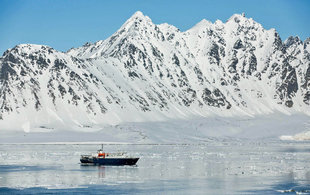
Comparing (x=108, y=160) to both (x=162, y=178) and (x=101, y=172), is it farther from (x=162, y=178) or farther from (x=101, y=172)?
(x=162, y=178)

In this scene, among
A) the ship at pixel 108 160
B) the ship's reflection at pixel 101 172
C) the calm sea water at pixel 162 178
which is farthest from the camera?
the ship at pixel 108 160

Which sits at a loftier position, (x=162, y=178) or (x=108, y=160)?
(x=108, y=160)

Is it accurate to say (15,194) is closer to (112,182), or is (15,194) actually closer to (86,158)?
(112,182)

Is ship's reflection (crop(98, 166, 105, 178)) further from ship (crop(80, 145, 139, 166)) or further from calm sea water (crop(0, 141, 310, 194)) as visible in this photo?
ship (crop(80, 145, 139, 166))

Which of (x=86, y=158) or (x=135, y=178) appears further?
(x=86, y=158)

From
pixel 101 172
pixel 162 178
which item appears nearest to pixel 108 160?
pixel 101 172

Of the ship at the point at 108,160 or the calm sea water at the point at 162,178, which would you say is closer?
the calm sea water at the point at 162,178

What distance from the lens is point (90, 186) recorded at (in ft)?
285

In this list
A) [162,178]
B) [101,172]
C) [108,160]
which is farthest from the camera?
[108,160]

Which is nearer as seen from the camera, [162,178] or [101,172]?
[162,178]

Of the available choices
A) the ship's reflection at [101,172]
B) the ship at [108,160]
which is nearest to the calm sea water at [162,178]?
the ship's reflection at [101,172]

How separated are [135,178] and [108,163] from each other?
35.8 metres

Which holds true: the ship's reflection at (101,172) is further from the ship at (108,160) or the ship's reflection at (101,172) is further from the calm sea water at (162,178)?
the ship at (108,160)

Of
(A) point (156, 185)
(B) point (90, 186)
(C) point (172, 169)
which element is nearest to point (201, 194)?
(A) point (156, 185)
